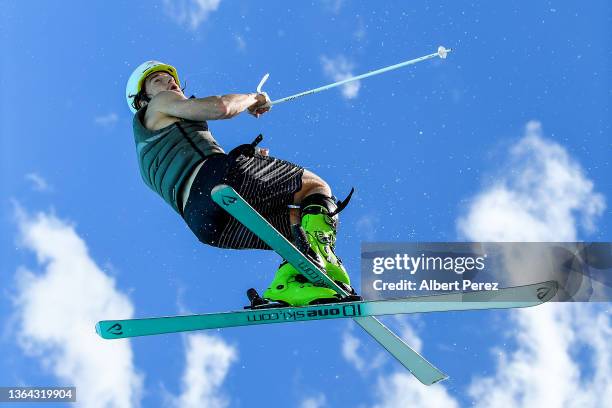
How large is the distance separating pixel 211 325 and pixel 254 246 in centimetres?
72

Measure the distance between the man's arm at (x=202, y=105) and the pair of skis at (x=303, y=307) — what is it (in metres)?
0.60

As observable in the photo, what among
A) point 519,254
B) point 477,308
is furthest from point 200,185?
point 519,254

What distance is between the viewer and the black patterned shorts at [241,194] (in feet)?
25.7

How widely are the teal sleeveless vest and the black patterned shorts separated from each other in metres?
0.14

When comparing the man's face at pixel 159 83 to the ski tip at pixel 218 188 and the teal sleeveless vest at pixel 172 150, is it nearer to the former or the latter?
the teal sleeveless vest at pixel 172 150

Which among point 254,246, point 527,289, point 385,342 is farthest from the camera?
point 385,342

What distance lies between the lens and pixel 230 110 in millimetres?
7871

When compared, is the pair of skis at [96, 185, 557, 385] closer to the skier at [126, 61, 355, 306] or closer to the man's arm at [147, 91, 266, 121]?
the skier at [126, 61, 355, 306]

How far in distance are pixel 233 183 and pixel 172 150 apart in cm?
64

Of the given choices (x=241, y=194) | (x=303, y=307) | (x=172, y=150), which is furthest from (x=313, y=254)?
Answer: (x=172, y=150)

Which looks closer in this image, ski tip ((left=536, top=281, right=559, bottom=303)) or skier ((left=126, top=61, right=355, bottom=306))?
ski tip ((left=536, top=281, right=559, bottom=303))

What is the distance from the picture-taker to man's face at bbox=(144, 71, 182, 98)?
8594 millimetres

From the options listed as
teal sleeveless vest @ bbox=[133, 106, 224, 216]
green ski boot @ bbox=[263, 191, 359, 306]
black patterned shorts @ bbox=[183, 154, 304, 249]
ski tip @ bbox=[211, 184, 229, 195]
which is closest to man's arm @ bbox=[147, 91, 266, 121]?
teal sleeveless vest @ bbox=[133, 106, 224, 216]

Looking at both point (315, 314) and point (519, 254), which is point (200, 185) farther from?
point (519, 254)
